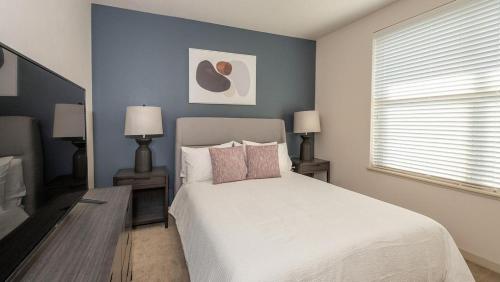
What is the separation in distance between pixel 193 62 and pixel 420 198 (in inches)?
121

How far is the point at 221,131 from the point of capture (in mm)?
3127

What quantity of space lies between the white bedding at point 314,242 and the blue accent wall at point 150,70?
4.99ft

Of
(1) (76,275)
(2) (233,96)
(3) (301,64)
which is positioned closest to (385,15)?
(3) (301,64)

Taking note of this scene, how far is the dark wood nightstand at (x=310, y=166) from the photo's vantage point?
3379 millimetres

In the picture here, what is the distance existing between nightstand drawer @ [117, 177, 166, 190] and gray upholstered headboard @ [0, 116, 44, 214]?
1592 mm

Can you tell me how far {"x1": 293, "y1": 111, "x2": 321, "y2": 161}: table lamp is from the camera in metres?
3.42

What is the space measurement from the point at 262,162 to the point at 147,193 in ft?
5.09

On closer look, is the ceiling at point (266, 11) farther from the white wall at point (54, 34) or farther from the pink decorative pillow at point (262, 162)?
the pink decorative pillow at point (262, 162)

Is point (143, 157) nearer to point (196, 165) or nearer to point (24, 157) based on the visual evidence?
point (196, 165)

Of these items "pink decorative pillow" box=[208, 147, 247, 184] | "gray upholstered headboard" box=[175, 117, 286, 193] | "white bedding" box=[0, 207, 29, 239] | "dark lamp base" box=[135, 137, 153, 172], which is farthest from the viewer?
"gray upholstered headboard" box=[175, 117, 286, 193]

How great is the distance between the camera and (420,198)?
244 centimetres

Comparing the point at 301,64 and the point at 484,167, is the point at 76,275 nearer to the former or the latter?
the point at 484,167

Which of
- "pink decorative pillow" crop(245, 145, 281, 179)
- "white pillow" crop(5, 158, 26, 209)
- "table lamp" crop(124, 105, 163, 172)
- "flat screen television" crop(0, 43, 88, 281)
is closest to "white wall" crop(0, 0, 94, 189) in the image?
"flat screen television" crop(0, 43, 88, 281)

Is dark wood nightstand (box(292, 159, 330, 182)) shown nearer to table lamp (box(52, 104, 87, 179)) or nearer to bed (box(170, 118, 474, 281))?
bed (box(170, 118, 474, 281))
